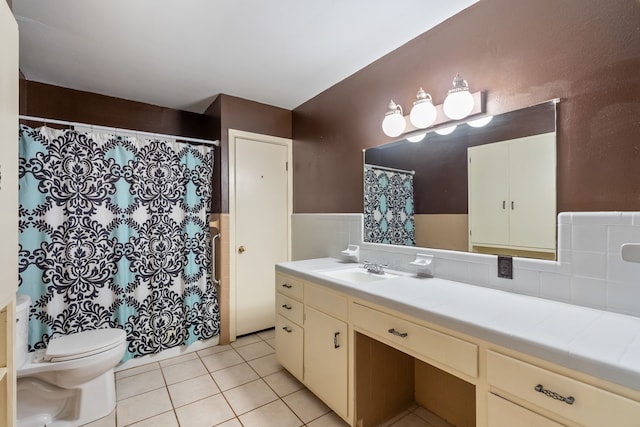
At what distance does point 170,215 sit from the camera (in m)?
2.53

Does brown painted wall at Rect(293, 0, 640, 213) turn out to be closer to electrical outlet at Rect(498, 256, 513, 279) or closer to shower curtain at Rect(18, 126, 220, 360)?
electrical outlet at Rect(498, 256, 513, 279)

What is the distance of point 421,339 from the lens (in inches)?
47.9

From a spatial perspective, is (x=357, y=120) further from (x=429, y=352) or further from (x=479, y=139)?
(x=429, y=352)

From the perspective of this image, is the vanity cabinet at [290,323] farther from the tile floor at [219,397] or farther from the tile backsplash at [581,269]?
the tile backsplash at [581,269]

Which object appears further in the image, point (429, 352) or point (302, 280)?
point (302, 280)

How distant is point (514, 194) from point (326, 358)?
134 cm

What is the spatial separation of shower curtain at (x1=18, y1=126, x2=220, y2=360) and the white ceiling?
1.73ft

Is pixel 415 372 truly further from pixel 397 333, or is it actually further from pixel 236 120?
pixel 236 120

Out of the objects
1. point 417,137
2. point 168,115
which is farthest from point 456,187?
point 168,115

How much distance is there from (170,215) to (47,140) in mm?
926

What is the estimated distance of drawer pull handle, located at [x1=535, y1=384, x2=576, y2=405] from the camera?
2.70ft

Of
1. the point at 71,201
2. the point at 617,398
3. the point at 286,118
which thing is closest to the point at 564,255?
the point at 617,398

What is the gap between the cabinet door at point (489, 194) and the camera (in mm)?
1502

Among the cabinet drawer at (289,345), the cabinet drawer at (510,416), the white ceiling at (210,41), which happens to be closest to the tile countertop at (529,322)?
the cabinet drawer at (510,416)
